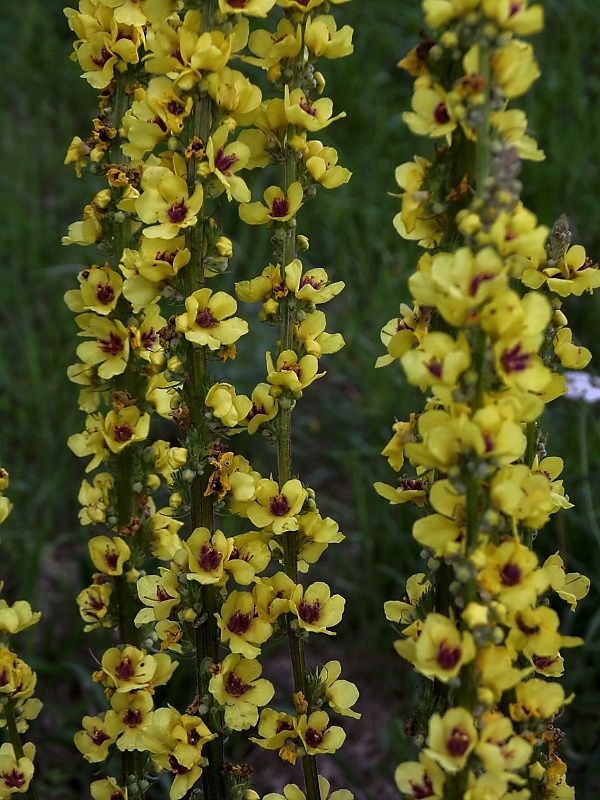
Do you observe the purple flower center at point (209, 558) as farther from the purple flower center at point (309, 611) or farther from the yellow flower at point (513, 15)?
the yellow flower at point (513, 15)

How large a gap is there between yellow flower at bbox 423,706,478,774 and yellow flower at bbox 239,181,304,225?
0.70 meters

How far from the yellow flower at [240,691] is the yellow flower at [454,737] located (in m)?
0.37

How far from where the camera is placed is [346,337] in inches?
140

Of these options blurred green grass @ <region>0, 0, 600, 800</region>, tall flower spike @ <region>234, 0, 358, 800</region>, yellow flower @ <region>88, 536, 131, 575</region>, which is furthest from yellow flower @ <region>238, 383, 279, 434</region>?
blurred green grass @ <region>0, 0, 600, 800</region>

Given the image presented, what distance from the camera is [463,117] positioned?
110 centimetres

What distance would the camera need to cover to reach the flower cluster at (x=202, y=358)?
1350 millimetres

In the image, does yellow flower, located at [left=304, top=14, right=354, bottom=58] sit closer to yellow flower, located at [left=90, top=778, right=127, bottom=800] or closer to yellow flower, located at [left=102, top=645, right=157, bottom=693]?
yellow flower, located at [left=102, top=645, right=157, bottom=693]

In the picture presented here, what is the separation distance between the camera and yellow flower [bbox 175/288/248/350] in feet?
4.45

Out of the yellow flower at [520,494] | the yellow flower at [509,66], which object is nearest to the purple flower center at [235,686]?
the yellow flower at [520,494]

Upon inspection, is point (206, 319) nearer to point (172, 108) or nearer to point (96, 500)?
point (172, 108)

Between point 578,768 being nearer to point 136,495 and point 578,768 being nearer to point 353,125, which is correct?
point 136,495

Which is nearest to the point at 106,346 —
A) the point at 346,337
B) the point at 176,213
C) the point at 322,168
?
the point at 176,213

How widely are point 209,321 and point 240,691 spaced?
54 cm

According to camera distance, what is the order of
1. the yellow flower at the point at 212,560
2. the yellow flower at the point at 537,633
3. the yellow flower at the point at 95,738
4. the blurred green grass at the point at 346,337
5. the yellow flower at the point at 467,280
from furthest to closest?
the blurred green grass at the point at 346,337, the yellow flower at the point at 95,738, the yellow flower at the point at 212,560, the yellow flower at the point at 537,633, the yellow flower at the point at 467,280
